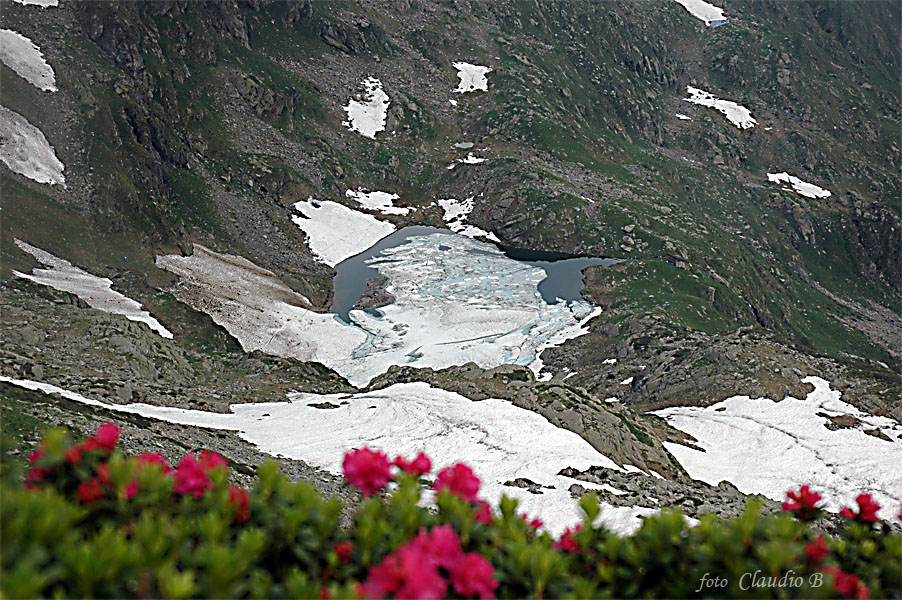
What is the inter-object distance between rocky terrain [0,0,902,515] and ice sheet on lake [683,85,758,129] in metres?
2.66

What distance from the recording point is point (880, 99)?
148 meters

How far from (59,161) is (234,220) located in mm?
16764

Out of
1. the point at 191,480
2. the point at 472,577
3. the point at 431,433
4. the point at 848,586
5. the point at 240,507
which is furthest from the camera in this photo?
the point at 431,433

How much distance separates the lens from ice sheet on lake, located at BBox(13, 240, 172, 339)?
39.1m

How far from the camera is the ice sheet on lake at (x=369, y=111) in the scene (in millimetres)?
88688

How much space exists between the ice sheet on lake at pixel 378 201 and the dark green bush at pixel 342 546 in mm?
75208

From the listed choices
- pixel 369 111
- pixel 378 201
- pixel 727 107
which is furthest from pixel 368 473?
pixel 727 107

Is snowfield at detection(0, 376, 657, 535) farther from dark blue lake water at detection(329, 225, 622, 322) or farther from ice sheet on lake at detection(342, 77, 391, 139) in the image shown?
ice sheet on lake at detection(342, 77, 391, 139)

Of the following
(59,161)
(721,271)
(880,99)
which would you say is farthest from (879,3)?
(59,161)

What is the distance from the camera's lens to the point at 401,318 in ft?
179

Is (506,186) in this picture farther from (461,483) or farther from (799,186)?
(461,483)

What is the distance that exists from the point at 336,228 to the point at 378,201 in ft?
32.3

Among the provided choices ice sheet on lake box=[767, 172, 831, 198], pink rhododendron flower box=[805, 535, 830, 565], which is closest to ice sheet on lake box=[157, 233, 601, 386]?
pink rhododendron flower box=[805, 535, 830, 565]

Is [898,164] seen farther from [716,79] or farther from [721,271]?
[721,271]
